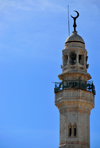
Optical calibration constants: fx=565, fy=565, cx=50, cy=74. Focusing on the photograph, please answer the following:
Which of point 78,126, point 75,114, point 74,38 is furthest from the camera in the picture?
point 74,38

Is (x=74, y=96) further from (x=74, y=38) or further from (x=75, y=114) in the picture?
(x=74, y=38)

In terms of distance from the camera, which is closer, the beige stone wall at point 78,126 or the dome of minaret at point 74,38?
the beige stone wall at point 78,126

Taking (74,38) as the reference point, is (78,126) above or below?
below

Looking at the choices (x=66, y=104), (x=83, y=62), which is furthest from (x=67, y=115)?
(x=83, y=62)

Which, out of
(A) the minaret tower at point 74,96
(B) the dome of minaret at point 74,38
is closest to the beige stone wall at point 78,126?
(A) the minaret tower at point 74,96

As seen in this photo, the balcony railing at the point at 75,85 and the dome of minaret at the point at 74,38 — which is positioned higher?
the dome of minaret at the point at 74,38

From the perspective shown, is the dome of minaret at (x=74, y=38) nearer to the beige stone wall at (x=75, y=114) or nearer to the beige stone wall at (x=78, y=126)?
the beige stone wall at (x=75, y=114)

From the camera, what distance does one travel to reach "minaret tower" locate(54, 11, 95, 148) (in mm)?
60688

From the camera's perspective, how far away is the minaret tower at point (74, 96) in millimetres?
60688

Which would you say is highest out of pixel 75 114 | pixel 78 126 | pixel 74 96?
pixel 74 96

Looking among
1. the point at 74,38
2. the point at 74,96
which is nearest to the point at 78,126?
the point at 74,96

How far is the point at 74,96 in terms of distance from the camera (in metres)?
61.6

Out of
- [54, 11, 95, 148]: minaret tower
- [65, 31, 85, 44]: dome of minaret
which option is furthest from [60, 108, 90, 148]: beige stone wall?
[65, 31, 85, 44]: dome of minaret

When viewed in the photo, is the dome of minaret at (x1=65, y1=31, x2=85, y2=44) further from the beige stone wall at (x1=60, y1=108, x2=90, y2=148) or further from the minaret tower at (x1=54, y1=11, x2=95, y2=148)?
the beige stone wall at (x1=60, y1=108, x2=90, y2=148)
